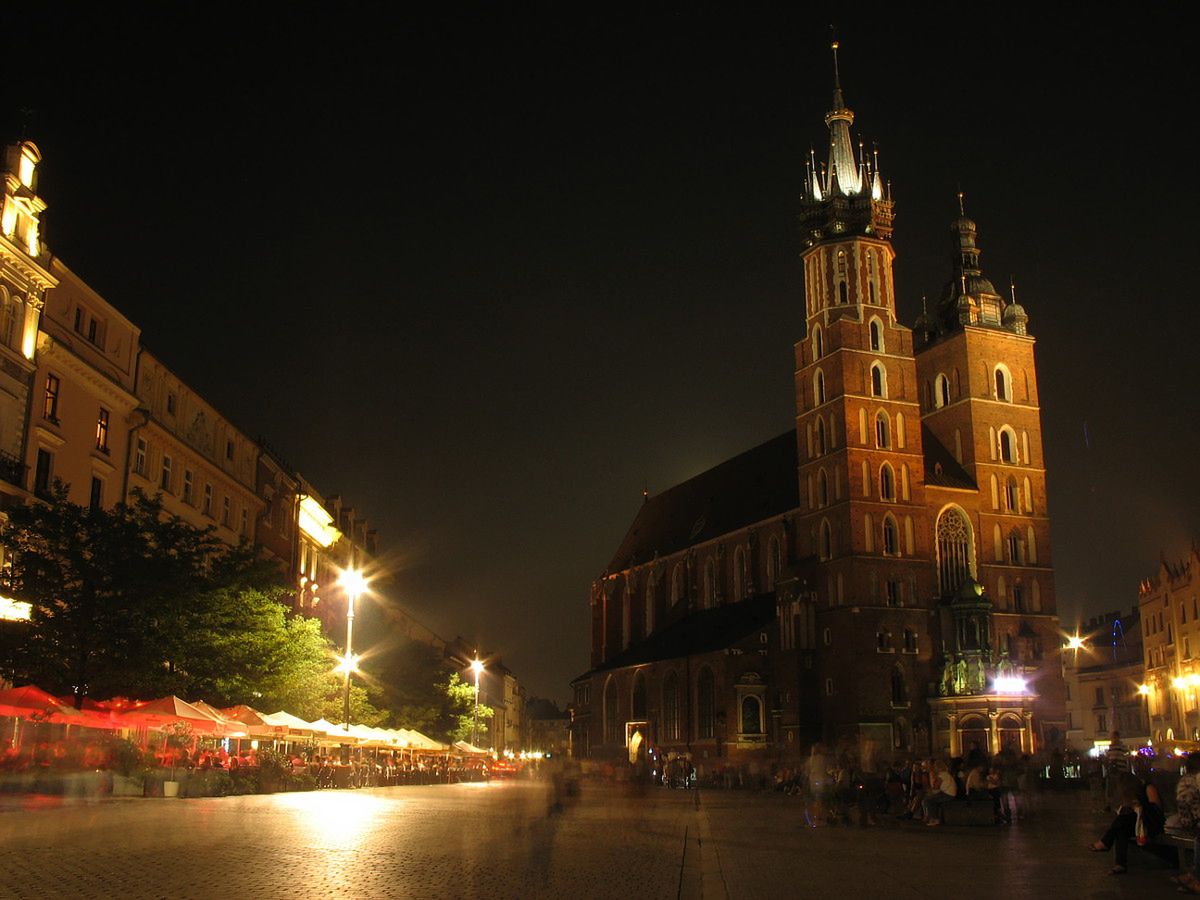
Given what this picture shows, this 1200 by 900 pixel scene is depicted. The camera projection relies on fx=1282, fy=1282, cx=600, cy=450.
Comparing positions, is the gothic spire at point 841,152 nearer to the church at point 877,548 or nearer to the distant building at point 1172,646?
the church at point 877,548

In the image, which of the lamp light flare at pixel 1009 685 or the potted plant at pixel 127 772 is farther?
the lamp light flare at pixel 1009 685

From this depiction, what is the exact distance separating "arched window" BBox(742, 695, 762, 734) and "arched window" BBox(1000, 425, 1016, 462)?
2076 centimetres

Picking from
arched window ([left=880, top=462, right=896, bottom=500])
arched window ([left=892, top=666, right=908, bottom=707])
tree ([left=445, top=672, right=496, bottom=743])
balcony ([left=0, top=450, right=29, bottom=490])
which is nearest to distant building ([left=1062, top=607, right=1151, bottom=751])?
arched window ([left=892, top=666, right=908, bottom=707])

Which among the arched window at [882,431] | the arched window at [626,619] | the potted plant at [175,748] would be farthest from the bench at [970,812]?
the arched window at [626,619]

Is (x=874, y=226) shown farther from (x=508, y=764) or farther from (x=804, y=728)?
(x=508, y=764)

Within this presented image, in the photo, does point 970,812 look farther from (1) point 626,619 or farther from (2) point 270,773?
(1) point 626,619

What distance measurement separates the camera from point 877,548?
2778 inches

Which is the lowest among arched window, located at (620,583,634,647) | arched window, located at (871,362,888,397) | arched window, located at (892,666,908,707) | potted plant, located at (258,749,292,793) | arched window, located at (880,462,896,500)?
potted plant, located at (258,749,292,793)

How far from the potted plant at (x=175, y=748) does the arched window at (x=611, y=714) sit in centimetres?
5404

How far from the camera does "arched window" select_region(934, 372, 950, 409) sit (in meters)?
79.6

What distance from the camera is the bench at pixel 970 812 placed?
85.9 ft

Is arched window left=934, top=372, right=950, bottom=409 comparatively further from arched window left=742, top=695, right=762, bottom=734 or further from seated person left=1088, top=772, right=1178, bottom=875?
seated person left=1088, top=772, right=1178, bottom=875

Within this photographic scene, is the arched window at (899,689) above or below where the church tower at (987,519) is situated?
below

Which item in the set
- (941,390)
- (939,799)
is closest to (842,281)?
(941,390)
